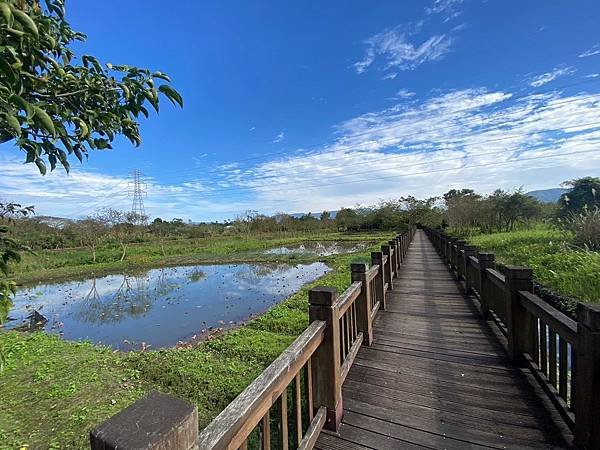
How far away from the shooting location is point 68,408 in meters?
3.84

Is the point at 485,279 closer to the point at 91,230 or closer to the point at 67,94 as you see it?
the point at 67,94

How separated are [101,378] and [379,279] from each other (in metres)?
4.78

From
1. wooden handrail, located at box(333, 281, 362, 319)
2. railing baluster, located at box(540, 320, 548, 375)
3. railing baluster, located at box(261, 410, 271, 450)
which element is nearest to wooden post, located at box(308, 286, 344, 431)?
wooden handrail, located at box(333, 281, 362, 319)

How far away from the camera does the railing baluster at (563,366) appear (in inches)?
80.8

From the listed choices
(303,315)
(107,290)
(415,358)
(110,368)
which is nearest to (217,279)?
(107,290)

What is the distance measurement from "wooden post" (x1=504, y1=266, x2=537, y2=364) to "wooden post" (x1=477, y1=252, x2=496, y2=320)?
1503mm

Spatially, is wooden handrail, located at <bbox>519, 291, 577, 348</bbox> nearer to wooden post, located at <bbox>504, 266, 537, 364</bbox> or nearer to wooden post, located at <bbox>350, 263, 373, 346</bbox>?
wooden post, located at <bbox>504, 266, 537, 364</bbox>

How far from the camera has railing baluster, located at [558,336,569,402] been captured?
6.73ft

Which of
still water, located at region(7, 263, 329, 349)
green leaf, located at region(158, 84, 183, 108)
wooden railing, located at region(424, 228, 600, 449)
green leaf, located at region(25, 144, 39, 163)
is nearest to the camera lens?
Answer: green leaf, located at region(25, 144, 39, 163)

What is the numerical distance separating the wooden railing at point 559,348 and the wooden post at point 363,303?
1.48 m

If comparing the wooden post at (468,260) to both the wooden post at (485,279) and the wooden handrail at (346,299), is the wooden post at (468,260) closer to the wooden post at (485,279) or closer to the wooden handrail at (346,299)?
the wooden post at (485,279)

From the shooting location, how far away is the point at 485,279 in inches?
179

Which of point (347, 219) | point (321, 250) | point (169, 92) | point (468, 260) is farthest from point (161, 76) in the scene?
point (347, 219)

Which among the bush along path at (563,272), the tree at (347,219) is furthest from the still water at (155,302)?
the tree at (347,219)
